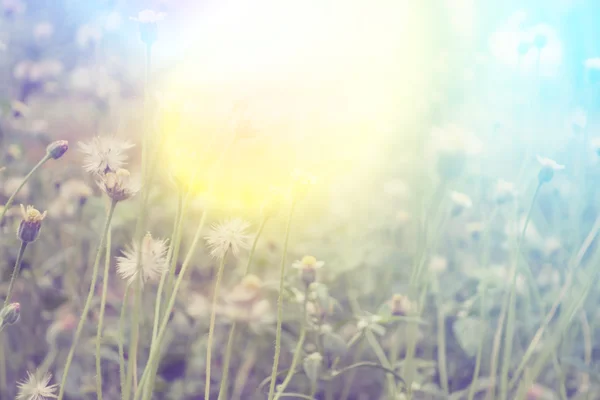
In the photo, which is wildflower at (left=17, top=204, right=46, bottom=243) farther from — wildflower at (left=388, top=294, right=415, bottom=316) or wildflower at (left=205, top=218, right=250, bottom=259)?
wildflower at (left=388, top=294, right=415, bottom=316)

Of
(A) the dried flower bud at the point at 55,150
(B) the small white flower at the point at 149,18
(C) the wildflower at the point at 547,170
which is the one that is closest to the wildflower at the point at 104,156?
(A) the dried flower bud at the point at 55,150

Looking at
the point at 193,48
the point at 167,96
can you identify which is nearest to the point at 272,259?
the point at 167,96

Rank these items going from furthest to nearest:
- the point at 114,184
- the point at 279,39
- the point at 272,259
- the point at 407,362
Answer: the point at 279,39 → the point at 272,259 → the point at 407,362 → the point at 114,184

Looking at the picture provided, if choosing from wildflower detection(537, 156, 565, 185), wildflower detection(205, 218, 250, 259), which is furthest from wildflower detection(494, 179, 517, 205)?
wildflower detection(205, 218, 250, 259)

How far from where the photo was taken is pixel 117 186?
1.64ft

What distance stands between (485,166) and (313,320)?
0.70 meters

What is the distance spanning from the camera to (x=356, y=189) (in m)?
1.38

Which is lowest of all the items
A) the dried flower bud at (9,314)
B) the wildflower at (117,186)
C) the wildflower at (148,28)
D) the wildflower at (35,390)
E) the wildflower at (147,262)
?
the wildflower at (35,390)

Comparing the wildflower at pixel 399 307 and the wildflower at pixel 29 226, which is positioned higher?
the wildflower at pixel 29 226

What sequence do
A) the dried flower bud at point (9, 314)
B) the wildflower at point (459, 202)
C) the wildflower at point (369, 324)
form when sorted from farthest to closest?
the wildflower at point (459, 202), the wildflower at point (369, 324), the dried flower bud at point (9, 314)

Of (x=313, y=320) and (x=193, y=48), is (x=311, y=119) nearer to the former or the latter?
(x=193, y=48)

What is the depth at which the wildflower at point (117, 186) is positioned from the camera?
1.64 feet

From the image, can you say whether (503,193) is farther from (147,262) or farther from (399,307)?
(147,262)

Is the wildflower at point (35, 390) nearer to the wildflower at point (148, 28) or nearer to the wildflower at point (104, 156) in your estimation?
the wildflower at point (104, 156)
